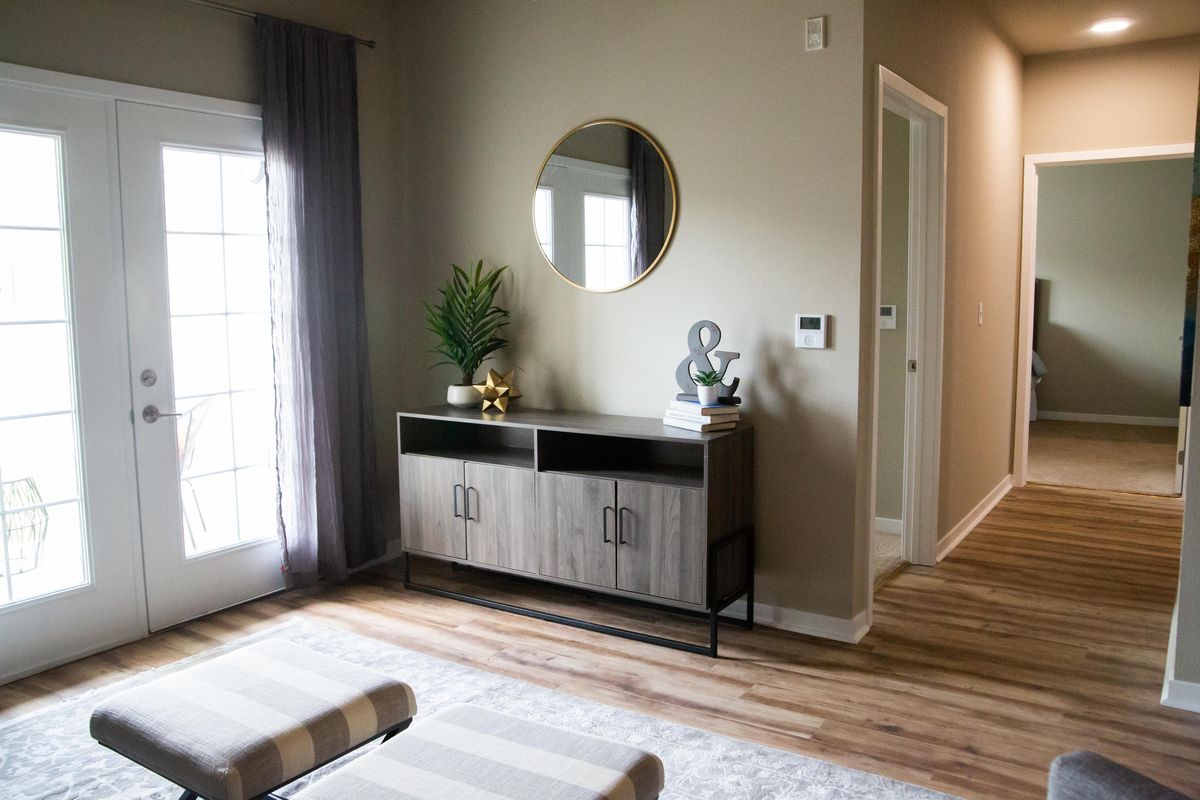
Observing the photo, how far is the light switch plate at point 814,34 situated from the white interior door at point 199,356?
7.35ft

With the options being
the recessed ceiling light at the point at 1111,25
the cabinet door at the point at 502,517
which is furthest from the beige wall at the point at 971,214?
the cabinet door at the point at 502,517

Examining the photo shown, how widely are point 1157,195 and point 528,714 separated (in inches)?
314

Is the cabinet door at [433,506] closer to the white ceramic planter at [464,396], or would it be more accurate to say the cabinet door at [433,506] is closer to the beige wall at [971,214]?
the white ceramic planter at [464,396]

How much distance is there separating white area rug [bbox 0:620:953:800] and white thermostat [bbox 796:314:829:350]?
1.46m

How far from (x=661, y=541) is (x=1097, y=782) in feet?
7.02

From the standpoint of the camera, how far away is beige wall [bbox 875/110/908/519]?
15.7 ft

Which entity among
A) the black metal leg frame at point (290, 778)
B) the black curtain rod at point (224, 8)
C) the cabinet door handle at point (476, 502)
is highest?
the black curtain rod at point (224, 8)

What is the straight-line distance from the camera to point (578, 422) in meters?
3.72

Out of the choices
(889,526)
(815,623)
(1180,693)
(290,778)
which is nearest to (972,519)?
(889,526)

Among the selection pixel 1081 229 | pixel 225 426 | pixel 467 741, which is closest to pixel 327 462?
pixel 225 426

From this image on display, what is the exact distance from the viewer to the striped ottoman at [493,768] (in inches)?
70.1

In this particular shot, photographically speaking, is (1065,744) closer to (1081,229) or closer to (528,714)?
(528,714)

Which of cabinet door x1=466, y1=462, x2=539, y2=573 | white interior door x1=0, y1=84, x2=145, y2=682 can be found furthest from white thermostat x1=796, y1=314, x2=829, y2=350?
white interior door x1=0, y1=84, x2=145, y2=682

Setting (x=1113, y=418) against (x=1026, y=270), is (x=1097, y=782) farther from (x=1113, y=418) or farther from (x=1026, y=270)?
(x=1113, y=418)
